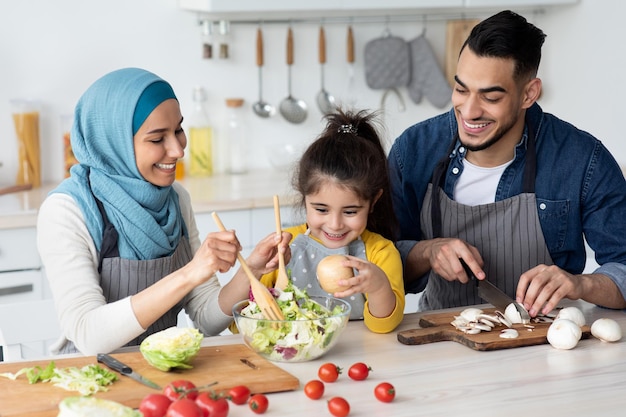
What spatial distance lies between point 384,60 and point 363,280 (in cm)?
235

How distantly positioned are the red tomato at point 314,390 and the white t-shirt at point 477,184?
3.19 feet

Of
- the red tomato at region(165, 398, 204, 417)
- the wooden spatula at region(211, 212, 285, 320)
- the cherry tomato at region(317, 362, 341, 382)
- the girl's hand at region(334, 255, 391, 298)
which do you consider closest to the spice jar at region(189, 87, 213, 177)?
the girl's hand at region(334, 255, 391, 298)

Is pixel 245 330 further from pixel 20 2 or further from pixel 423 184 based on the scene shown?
pixel 20 2

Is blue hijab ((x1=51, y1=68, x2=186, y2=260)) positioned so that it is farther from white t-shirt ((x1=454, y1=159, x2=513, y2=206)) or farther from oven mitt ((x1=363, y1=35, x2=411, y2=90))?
oven mitt ((x1=363, y1=35, x2=411, y2=90))

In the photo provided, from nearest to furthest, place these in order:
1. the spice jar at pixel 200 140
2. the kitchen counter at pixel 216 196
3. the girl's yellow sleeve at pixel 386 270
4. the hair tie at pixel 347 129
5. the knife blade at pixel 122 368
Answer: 1. the knife blade at pixel 122 368
2. the girl's yellow sleeve at pixel 386 270
3. the hair tie at pixel 347 129
4. the kitchen counter at pixel 216 196
5. the spice jar at pixel 200 140

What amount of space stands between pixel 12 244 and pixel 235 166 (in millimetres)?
1122

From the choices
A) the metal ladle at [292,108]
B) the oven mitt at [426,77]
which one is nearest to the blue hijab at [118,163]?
the metal ladle at [292,108]

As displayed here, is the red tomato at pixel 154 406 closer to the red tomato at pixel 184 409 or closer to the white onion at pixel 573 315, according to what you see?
the red tomato at pixel 184 409

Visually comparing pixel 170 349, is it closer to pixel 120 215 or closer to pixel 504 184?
pixel 120 215

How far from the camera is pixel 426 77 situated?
4180mm

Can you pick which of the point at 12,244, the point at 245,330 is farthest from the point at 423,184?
the point at 12,244

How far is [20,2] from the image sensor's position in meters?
3.57

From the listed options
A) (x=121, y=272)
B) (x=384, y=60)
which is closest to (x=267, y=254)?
(x=121, y=272)

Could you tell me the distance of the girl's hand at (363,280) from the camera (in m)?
1.88
